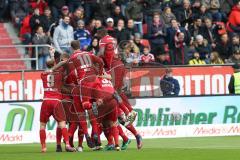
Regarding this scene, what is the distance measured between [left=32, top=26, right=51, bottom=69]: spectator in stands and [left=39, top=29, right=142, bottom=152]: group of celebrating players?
8.37 m

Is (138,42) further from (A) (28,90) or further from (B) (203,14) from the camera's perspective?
(A) (28,90)

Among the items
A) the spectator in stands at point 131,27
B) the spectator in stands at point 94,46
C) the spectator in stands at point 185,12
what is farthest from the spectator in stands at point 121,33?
the spectator in stands at point 185,12

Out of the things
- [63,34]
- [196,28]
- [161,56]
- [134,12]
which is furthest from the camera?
[196,28]

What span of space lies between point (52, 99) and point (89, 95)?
43.3 inches

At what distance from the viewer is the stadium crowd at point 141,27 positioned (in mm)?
31297

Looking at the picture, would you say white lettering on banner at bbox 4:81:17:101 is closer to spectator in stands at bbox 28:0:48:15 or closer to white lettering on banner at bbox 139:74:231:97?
white lettering on banner at bbox 139:74:231:97

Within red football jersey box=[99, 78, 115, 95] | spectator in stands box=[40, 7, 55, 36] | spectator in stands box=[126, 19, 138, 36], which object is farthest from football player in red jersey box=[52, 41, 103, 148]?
spectator in stands box=[126, 19, 138, 36]

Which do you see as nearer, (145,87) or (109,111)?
(109,111)

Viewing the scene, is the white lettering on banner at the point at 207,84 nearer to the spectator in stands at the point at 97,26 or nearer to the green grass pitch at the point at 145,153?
the spectator in stands at the point at 97,26

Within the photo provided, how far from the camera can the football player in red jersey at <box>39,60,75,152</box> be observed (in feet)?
71.8

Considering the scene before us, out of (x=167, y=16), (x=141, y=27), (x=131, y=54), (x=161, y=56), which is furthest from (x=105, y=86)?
(x=167, y=16)

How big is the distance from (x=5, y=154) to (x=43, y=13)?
1191 centimetres

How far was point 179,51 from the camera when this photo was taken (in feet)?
107

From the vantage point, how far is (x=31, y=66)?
1242 inches
